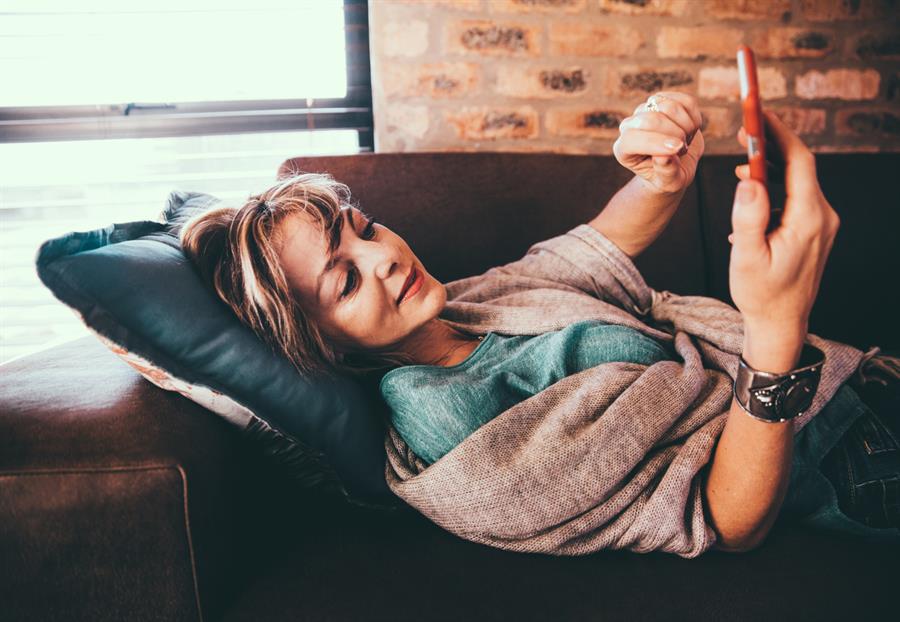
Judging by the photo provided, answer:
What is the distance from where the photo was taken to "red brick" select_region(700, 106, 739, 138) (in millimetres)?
1797

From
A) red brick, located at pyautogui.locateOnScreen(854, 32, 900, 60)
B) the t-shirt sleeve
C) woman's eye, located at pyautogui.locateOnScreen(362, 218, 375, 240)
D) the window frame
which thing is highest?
red brick, located at pyautogui.locateOnScreen(854, 32, 900, 60)

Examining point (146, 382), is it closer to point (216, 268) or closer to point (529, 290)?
point (216, 268)

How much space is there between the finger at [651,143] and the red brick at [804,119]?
1.20 meters

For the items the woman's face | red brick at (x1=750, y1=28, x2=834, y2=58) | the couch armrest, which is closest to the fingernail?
the woman's face

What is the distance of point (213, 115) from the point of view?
5.80 feet

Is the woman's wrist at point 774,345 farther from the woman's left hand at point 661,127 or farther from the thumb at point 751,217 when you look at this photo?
the woman's left hand at point 661,127

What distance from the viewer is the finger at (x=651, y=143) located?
86 cm

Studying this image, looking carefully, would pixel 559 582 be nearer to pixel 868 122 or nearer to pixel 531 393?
pixel 531 393

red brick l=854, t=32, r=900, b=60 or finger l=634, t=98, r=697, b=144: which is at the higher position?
red brick l=854, t=32, r=900, b=60

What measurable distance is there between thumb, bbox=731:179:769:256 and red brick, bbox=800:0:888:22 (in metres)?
1.55

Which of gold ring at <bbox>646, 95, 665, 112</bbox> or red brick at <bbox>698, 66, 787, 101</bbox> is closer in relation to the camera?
gold ring at <bbox>646, 95, 665, 112</bbox>

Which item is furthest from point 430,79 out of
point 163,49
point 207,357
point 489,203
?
point 207,357

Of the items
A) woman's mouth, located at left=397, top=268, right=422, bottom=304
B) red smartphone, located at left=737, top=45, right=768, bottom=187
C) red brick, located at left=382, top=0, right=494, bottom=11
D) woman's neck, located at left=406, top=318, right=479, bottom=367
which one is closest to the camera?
red smartphone, located at left=737, top=45, right=768, bottom=187

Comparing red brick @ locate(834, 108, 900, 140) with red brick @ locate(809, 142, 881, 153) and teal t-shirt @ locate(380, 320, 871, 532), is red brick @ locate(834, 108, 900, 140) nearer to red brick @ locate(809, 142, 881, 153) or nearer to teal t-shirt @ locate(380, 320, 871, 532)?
red brick @ locate(809, 142, 881, 153)
